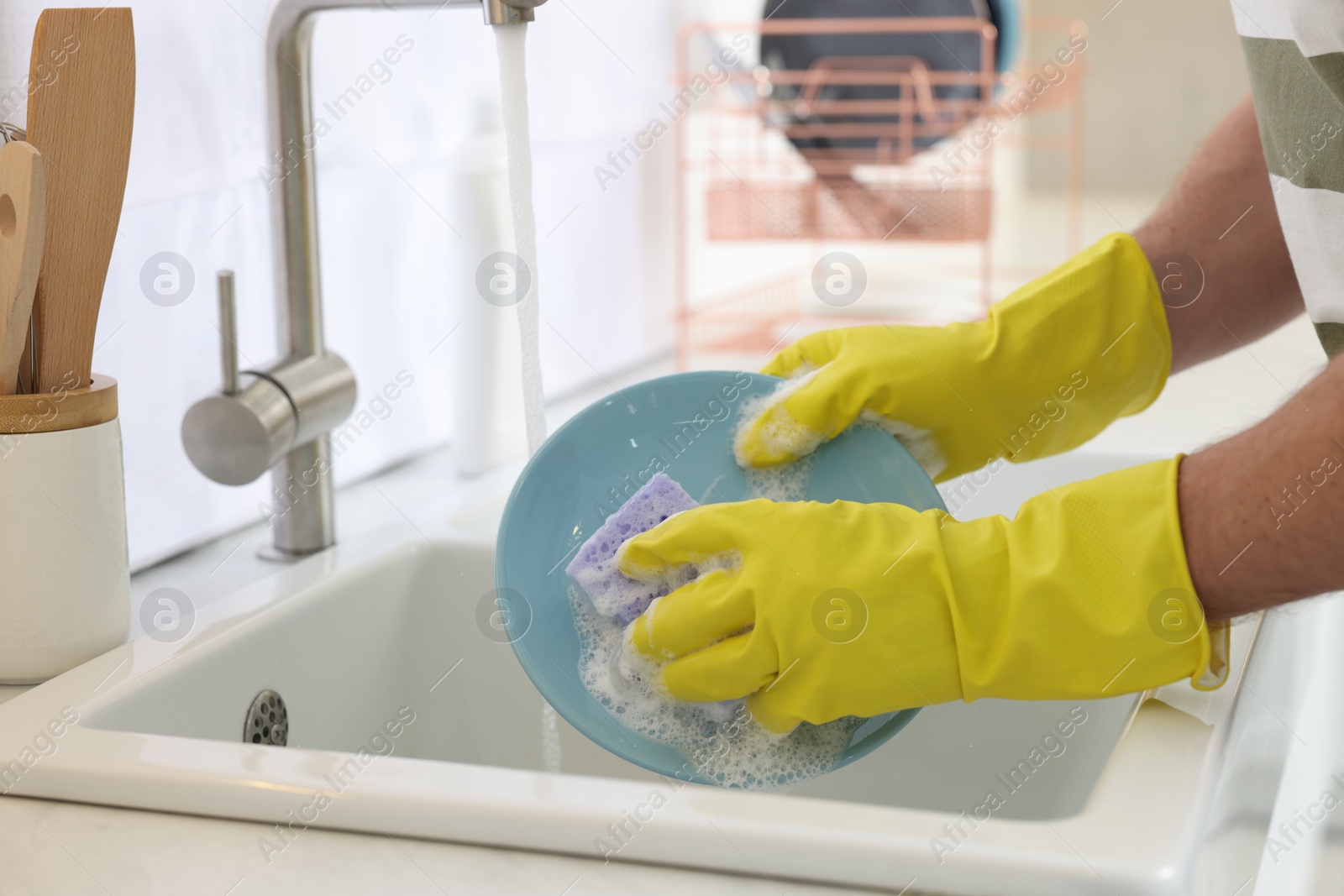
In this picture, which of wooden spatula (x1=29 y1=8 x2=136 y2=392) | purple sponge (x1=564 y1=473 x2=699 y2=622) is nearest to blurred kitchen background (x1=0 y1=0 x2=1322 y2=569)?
wooden spatula (x1=29 y1=8 x2=136 y2=392)

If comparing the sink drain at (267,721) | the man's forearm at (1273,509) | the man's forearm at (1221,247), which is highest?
the man's forearm at (1221,247)

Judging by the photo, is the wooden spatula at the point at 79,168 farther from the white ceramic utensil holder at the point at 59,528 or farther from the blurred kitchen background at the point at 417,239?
the blurred kitchen background at the point at 417,239

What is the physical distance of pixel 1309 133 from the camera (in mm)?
600

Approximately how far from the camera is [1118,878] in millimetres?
415

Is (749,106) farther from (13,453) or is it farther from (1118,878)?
(1118,878)

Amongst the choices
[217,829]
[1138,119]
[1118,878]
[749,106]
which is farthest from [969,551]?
[1138,119]

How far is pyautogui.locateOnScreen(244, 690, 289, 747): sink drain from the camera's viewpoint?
2.20 ft

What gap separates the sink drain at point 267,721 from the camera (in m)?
0.67

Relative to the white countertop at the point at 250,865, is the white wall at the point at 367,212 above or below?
above

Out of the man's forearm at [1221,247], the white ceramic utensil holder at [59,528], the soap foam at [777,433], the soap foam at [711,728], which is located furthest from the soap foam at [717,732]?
the man's forearm at [1221,247]

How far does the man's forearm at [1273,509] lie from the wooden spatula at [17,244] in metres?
0.53

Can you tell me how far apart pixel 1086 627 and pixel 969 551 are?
60mm

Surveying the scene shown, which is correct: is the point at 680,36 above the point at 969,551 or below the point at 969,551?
above

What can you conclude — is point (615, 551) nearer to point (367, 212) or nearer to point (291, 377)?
point (291, 377)
